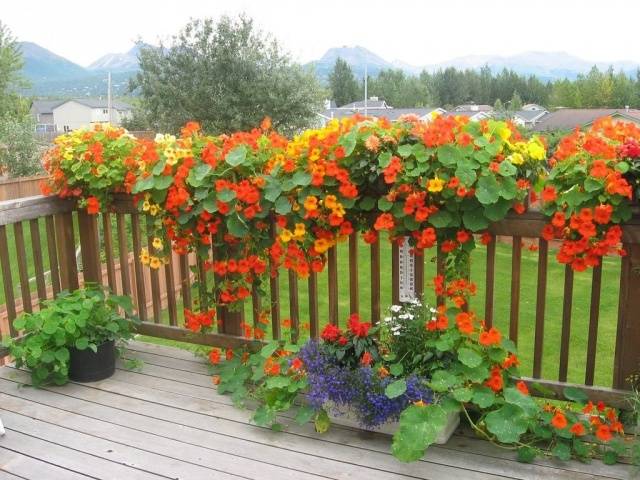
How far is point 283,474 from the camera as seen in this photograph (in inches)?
77.8

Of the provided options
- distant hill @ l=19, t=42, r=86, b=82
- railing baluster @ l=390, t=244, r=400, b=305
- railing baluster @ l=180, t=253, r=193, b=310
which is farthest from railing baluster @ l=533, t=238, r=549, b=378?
distant hill @ l=19, t=42, r=86, b=82

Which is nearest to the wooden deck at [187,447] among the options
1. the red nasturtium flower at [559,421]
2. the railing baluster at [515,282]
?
the red nasturtium flower at [559,421]

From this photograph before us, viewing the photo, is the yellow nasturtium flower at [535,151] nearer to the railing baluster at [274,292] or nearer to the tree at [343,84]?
the railing baluster at [274,292]

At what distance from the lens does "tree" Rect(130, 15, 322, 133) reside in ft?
49.0

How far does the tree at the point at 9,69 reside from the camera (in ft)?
66.2

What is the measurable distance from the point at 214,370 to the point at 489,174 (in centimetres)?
161

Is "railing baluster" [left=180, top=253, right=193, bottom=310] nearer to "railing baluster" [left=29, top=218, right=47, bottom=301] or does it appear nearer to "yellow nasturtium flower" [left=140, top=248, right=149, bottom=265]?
"yellow nasturtium flower" [left=140, top=248, right=149, bottom=265]

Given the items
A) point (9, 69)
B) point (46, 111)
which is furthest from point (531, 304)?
point (46, 111)

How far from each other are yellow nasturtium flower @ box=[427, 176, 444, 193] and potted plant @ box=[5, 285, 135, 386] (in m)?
1.61

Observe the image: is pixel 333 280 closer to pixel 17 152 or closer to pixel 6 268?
pixel 6 268

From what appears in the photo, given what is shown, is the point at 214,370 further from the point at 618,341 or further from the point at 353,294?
the point at 618,341

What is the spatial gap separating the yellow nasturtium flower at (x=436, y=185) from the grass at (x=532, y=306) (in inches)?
86.6

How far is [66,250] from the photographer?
3207mm

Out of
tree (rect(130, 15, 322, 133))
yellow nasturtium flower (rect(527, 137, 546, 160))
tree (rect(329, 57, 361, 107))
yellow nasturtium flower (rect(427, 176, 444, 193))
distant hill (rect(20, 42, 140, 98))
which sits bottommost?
yellow nasturtium flower (rect(427, 176, 444, 193))
